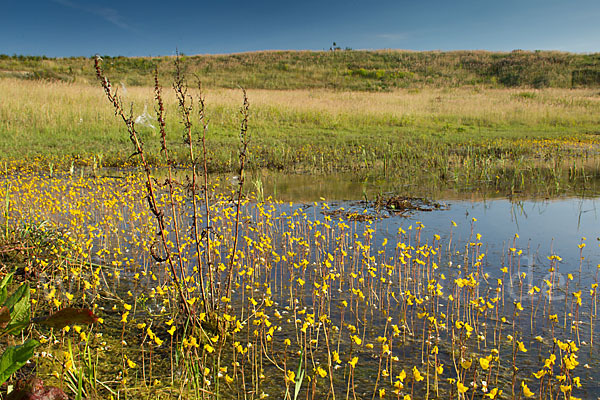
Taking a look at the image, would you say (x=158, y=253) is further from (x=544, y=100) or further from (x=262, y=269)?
(x=544, y=100)

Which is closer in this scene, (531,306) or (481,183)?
(531,306)

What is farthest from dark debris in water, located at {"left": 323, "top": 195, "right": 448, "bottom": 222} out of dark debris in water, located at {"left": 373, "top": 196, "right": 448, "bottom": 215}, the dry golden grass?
the dry golden grass

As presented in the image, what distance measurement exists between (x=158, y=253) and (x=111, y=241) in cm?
85

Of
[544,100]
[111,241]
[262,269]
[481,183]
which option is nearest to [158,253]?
[111,241]

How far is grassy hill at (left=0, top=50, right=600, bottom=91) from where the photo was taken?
3991cm

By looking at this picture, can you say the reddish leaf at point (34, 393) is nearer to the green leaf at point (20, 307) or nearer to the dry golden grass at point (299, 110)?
the green leaf at point (20, 307)

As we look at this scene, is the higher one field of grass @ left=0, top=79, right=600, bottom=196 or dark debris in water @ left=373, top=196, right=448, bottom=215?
field of grass @ left=0, top=79, right=600, bottom=196

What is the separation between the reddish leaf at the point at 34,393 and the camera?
2.15 metres

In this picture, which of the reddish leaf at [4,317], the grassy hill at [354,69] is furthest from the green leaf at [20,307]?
the grassy hill at [354,69]

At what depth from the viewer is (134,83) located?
3588 centimetres

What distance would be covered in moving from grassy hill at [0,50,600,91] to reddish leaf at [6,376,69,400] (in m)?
35.8

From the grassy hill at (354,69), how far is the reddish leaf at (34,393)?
117 feet

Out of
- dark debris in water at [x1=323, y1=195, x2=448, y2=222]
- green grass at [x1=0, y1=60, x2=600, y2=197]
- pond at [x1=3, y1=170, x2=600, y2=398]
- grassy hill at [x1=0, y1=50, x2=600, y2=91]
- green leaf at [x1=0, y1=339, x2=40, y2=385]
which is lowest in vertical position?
pond at [x1=3, y1=170, x2=600, y2=398]

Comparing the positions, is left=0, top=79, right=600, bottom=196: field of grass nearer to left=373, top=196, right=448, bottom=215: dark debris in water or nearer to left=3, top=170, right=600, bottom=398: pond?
left=373, top=196, right=448, bottom=215: dark debris in water
